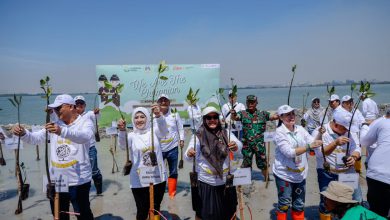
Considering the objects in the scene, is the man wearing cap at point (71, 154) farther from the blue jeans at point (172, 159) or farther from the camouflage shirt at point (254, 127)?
the camouflage shirt at point (254, 127)

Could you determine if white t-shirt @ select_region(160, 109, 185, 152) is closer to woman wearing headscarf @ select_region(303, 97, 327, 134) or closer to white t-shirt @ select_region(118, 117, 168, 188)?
white t-shirt @ select_region(118, 117, 168, 188)

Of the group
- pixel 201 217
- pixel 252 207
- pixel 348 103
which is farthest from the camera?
pixel 348 103

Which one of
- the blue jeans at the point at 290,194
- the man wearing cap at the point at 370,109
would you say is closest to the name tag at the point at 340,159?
the blue jeans at the point at 290,194

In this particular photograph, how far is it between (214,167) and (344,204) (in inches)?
53.7

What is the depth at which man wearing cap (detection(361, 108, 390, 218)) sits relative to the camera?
275cm

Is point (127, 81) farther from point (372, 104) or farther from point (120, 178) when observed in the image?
point (372, 104)

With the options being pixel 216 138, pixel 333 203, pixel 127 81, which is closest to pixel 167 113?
pixel 216 138

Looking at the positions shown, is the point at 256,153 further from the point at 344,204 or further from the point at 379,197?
the point at 344,204

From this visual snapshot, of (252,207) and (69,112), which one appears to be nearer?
(69,112)

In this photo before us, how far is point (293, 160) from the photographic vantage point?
3111 mm

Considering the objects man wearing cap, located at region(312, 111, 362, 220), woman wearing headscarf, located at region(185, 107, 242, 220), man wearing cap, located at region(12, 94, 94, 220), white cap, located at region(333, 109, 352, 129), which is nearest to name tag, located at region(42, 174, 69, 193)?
man wearing cap, located at region(12, 94, 94, 220)

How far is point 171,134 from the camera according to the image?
4926 mm

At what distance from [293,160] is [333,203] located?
1.08 meters

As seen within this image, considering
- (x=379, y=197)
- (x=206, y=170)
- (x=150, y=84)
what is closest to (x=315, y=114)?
(x=379, y=197)
